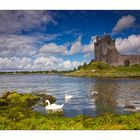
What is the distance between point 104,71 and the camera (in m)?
6.15

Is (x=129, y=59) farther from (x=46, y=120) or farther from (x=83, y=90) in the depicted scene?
(x=46, y=120)

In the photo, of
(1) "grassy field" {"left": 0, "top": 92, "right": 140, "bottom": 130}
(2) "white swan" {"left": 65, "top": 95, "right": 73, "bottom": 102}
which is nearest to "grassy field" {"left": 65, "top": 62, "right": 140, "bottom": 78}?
(2) "white swan" {"left": 65, "top": 95, "right": 73, "bottom": 102}

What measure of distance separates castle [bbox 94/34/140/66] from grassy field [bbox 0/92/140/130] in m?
0.75

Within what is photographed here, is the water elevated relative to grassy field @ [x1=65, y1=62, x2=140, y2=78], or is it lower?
lower

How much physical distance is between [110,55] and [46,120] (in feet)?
3.96

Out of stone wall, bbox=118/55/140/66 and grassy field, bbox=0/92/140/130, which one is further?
stone wall, bbox=118/55/140/66

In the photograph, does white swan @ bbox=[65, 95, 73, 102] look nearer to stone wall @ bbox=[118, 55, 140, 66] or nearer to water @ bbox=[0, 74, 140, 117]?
water @ bbox=[0, 74, 140, 117]

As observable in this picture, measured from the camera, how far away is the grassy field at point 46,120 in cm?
555

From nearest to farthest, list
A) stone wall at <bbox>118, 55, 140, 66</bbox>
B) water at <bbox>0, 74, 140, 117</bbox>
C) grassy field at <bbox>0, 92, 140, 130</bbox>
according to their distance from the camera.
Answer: grassy field at <bbox>0, 92, 140, 130</bbox>
water at <bbox>0, 74, 140, 117</bbox>
stone wall at <bbox>118, 55, 140, 66</bbox>

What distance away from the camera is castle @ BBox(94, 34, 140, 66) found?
5855 millimetres

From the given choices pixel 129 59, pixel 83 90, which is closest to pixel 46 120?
pixel 83 90
